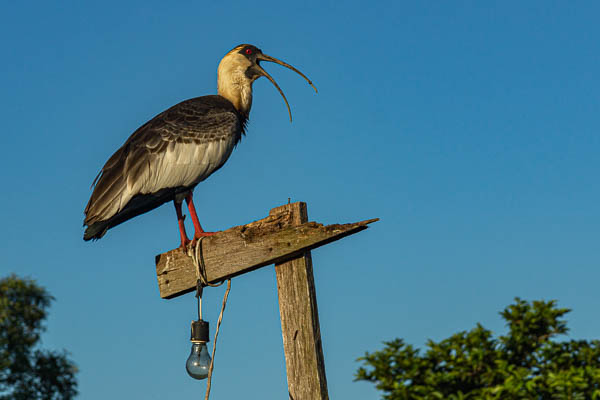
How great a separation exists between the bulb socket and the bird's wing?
→ 5.34 feet

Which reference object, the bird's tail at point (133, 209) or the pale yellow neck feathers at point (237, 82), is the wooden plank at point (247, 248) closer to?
the bird's tail at point (133, 209)

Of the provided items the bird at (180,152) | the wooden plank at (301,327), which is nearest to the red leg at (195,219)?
the bird at (180,152)

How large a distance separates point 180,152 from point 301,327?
305 centimetres

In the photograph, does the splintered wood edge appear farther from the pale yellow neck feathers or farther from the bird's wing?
the pale yellow neck feathers

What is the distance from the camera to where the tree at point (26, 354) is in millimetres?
18172

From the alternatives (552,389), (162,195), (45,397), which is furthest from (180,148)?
(45,397)

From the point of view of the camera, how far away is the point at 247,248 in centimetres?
609

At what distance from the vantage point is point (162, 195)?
7.55 metres

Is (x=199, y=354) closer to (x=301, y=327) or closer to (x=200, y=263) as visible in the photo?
(x=200, y=263)

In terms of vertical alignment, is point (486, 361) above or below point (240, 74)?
below

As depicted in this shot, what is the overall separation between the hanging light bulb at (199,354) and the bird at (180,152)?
32.7 inches

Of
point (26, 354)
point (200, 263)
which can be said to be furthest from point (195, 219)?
point (26, 354)

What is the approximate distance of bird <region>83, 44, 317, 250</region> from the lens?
7340 mm

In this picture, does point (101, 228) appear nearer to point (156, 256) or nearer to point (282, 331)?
point (156, 256)
